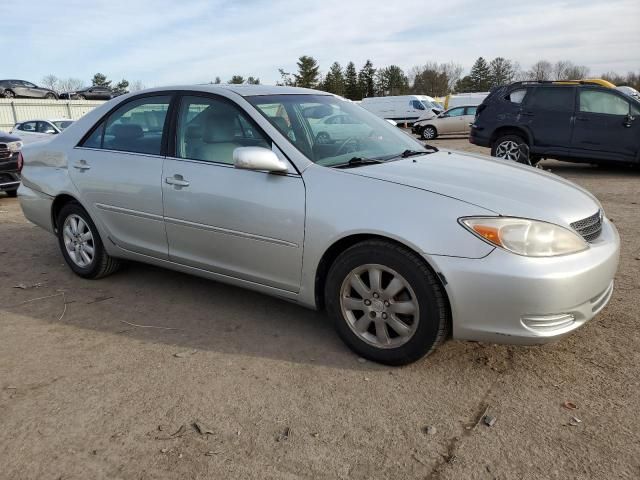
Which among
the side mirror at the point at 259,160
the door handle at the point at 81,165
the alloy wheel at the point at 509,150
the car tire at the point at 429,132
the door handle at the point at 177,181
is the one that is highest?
the side mirror at the point at 259,160

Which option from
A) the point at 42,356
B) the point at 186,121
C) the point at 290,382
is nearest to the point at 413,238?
the point at 290,382

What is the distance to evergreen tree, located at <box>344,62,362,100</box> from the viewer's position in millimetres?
79188

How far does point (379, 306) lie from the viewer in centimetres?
311

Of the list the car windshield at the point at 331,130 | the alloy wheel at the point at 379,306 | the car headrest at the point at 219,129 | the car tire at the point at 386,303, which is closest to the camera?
the car tire at the point at 386,303

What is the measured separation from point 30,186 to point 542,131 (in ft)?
30.8

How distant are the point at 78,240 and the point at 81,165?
690mm

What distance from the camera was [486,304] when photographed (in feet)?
9.16

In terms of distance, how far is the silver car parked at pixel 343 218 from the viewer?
281cm

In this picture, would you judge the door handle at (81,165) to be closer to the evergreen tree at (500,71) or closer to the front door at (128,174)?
the front door at (128,174)

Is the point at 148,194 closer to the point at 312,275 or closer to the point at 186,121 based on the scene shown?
the point at 186,121

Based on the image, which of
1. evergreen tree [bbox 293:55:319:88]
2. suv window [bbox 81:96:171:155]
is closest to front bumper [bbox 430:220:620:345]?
suv window [bbox 81:96:171:155]

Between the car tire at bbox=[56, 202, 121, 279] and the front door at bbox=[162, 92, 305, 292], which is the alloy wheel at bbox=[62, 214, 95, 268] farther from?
the front door at bbox=[162, 92, 305, 292]

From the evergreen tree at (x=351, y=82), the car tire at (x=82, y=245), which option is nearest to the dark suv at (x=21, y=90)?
the car tire at (x=82, y=245)

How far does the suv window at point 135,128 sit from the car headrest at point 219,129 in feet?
1.44
